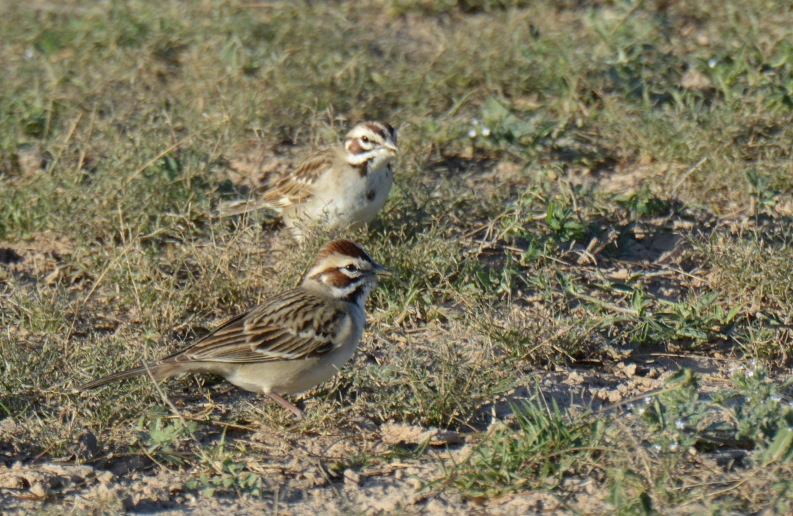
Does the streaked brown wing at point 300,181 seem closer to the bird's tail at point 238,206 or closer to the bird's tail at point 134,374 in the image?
the bird's tail at point 238,206

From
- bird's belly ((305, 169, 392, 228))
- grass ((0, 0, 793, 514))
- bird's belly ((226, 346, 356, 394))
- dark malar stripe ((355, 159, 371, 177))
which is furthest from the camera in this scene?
dark malar stripe ((355, 159, 371, 177))

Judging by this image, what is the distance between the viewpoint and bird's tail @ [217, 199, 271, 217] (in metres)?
7.95

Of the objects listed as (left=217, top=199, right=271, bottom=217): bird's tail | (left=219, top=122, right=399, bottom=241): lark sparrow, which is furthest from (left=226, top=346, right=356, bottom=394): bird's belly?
(left=217, top=199, right=271, bottom=217): bird's tail

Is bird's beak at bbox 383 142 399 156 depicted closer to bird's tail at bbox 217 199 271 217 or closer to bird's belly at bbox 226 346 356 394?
bird's tail at bbox 217 199 271 217

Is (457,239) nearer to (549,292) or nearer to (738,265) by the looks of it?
(549,292)

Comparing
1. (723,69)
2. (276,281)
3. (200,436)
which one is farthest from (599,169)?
(200,436)

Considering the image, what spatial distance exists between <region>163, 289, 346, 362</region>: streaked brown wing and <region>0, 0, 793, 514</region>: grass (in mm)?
299

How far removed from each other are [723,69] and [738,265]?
291cm

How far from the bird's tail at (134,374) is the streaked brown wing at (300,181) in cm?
226

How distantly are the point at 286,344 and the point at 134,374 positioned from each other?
2.81 feet

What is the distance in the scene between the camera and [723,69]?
9.36m

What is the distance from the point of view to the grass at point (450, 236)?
5594mm

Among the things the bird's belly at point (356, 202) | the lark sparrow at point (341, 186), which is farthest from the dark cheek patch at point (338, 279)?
the bird's belly at point (356, 202)

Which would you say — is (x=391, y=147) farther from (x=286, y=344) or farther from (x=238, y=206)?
(x=286, y=344)
